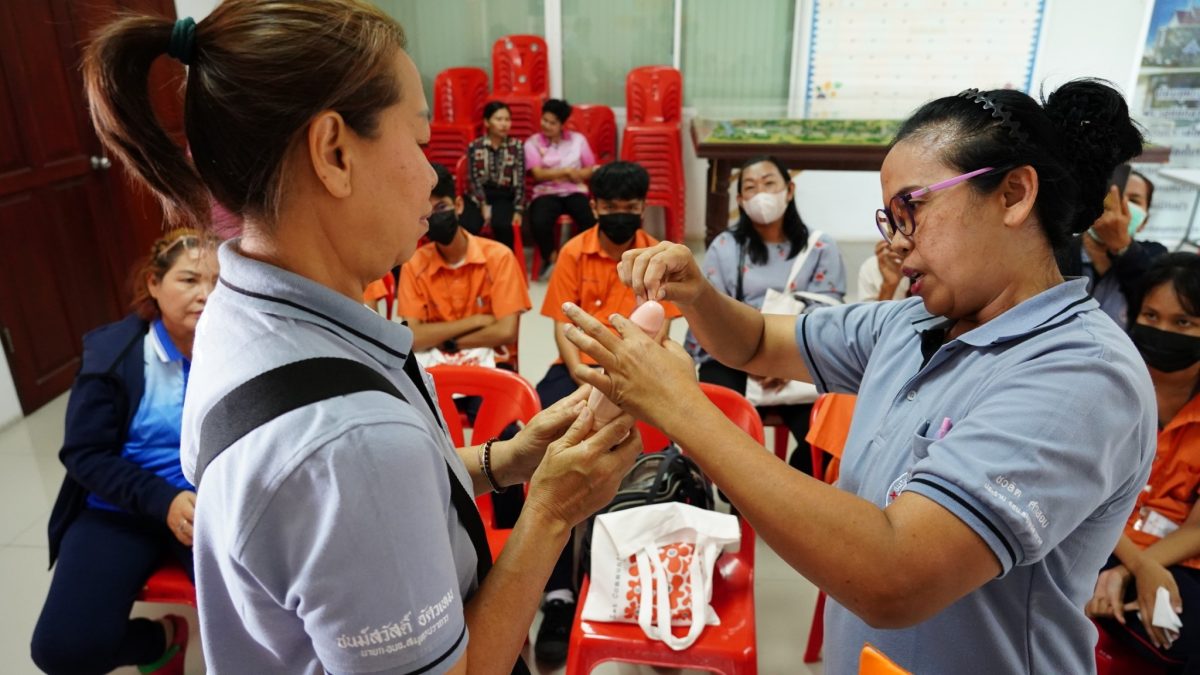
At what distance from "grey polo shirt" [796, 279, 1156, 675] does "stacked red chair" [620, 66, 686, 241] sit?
16.3ft

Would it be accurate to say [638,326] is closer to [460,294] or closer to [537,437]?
[537,437]

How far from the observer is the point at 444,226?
3.11 m

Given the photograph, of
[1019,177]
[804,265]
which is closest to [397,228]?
[1019,177]

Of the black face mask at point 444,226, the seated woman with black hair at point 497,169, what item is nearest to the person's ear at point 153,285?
the black face mask at point 444,226

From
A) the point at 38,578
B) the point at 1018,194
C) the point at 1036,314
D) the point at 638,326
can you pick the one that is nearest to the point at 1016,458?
the point at 1036,314

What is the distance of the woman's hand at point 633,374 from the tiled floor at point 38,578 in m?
1.44

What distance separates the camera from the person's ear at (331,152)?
781 millimetres

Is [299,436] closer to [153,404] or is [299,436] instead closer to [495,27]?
[153,404]

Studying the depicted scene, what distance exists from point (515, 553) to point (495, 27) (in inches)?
251

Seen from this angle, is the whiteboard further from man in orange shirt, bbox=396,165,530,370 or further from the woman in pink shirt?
man in orange shirt, bbox=396,165,530,370

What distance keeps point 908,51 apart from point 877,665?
616cm

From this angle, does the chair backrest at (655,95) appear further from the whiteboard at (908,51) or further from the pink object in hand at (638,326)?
the pink object in hand at (638,326)

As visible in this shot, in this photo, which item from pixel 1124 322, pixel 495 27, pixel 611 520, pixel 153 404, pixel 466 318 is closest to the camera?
pixel 611 520

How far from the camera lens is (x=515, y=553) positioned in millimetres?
943
